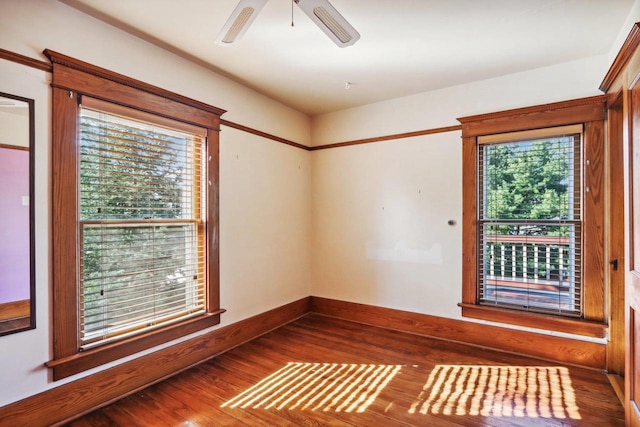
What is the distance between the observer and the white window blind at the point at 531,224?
9.81 feet

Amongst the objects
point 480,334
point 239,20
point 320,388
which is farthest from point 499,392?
point 239,20

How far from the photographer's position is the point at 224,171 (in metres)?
3.25

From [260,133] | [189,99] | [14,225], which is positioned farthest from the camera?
[260,133]

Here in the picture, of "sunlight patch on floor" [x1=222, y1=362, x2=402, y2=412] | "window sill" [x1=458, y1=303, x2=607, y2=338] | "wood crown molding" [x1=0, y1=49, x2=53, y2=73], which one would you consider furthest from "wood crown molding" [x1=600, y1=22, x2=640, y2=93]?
"wood crown molding" [x1=0, y1=49, x2=53, y2=73]

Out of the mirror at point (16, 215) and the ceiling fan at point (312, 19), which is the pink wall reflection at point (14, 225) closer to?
the mirror at point (16, 215)

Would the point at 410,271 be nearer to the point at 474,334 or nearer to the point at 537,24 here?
the point at 474,334

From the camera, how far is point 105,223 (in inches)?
92.7

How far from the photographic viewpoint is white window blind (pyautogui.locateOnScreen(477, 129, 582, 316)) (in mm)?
2990

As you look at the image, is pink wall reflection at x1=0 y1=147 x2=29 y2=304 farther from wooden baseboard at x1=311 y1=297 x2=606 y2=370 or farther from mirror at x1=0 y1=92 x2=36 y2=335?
wooden baseboard at x1=311 y1=297 x2=606 y2=370

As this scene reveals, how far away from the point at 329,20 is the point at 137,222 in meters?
2.02

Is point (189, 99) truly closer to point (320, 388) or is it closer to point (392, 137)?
point (392, 137)

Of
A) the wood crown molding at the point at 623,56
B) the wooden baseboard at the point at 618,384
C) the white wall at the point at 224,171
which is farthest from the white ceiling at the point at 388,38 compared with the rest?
the wooden baseboard at the point at 618,384

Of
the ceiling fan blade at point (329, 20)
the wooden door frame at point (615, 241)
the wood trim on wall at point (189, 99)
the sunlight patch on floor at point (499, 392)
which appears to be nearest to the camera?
the ceiling fan blade at point (329, 20)

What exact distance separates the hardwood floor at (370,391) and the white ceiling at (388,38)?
2742mm
